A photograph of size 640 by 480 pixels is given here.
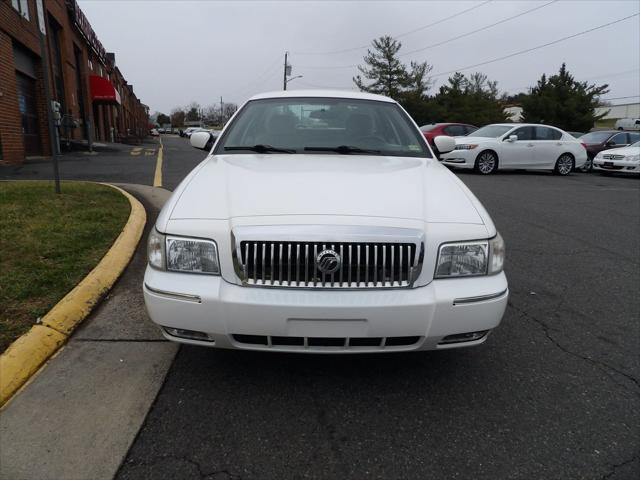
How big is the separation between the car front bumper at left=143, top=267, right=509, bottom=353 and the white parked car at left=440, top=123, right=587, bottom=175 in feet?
39.8

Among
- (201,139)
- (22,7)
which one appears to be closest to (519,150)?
(201,139)

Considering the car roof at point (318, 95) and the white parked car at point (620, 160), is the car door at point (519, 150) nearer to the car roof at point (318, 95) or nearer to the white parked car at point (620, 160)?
the white parked car at point (620, 160)

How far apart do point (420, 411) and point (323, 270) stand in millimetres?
857

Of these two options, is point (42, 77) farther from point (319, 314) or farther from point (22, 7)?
point (319, 314)

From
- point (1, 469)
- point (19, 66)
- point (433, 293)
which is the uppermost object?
point (19, 66)

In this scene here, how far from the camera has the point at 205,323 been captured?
84.7 inches

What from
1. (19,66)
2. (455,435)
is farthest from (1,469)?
(19,66)

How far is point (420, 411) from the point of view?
228 centimetres

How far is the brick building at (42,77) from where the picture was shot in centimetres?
1193

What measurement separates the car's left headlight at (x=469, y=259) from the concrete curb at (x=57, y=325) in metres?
2.18

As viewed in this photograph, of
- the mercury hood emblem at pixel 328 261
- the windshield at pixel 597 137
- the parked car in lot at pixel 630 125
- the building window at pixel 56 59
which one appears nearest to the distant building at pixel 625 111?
the parked car in lot at pixel 630 125

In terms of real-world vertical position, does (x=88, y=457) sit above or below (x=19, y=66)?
below

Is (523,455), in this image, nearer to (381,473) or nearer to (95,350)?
(381,473)

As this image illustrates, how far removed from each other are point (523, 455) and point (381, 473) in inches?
24.9
